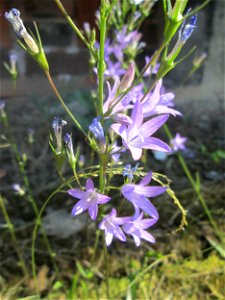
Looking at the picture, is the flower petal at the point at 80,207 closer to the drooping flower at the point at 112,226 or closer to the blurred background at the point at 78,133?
the drooping flower at the point at 112,226

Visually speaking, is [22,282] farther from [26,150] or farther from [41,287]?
[26,150]

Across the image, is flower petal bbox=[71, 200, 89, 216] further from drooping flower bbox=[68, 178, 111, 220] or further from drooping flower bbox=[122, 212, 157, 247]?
drooping flower bbox=[122, 212, 157, 247]

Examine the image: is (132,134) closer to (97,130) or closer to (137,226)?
(97,130)

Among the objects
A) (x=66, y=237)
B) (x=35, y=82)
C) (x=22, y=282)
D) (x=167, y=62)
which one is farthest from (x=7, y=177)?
(x=167, y=62)

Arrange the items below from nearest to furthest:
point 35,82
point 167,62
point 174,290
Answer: point 167,62 → point 174,290 → point 35,82

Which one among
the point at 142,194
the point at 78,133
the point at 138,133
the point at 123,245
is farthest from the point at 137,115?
the point at 78,133

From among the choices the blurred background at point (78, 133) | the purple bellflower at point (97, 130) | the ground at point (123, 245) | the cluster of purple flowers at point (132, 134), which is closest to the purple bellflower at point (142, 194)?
the cluster of purple flowers at point (132, 134)
